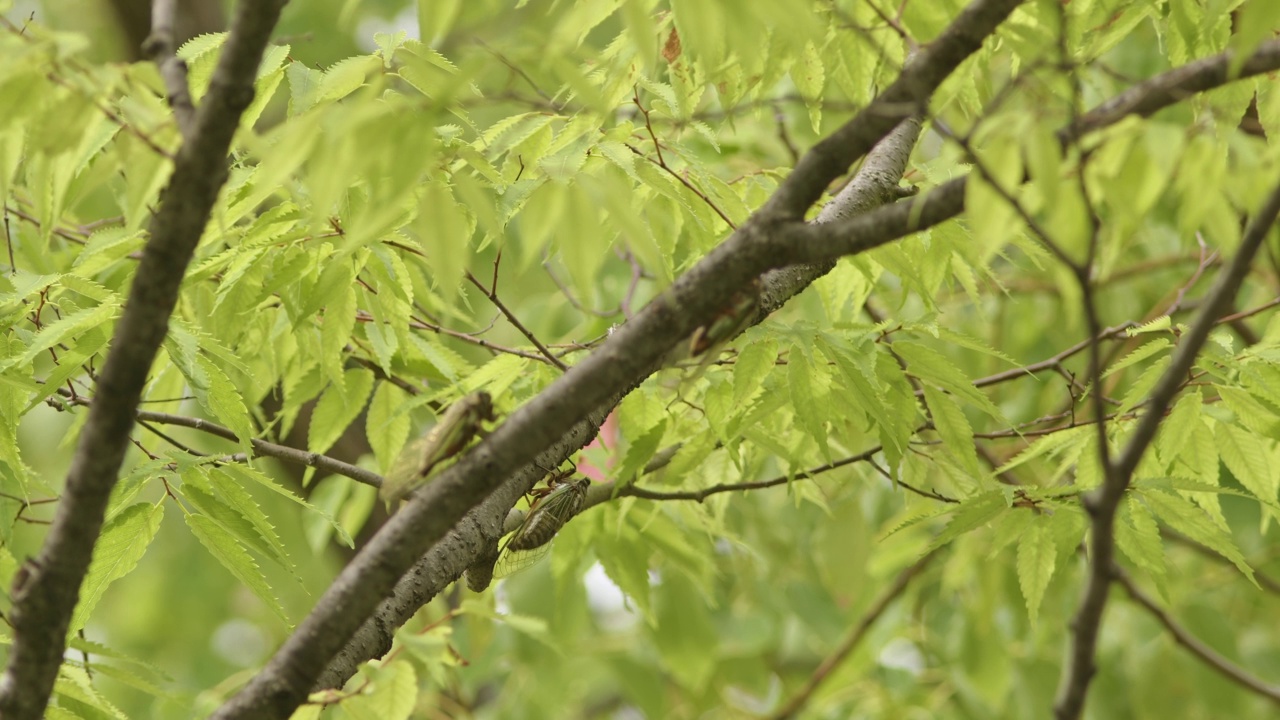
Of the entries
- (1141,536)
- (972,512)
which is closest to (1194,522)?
(1141,536)

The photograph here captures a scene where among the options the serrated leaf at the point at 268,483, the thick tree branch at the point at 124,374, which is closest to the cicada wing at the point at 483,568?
the serrated leaf at the point at 268,483

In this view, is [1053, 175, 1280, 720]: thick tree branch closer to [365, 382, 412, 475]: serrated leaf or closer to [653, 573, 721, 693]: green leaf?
[365, 382, 412, 475]: serrated leaf

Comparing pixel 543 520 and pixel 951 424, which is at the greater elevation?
pixel 543 520

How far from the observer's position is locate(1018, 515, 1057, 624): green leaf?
1481 mm

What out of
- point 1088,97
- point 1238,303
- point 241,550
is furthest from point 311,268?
point 1238,303

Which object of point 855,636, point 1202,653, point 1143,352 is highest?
point 1143,352

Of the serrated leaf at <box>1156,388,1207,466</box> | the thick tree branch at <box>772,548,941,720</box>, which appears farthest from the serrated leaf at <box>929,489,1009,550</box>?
the thick tree branch at <box>772,548,941,720</box>

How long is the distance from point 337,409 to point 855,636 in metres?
2.04

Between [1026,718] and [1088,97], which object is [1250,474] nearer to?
[1088,97]

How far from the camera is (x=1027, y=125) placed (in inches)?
32.2

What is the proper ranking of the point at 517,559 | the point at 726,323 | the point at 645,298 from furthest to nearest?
1. the point at 645,298
2. the point at 517,559
3. the point at 726,323

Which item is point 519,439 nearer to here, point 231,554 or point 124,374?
point 124,374

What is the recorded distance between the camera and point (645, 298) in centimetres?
263

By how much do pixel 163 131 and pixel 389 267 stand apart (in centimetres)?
59
